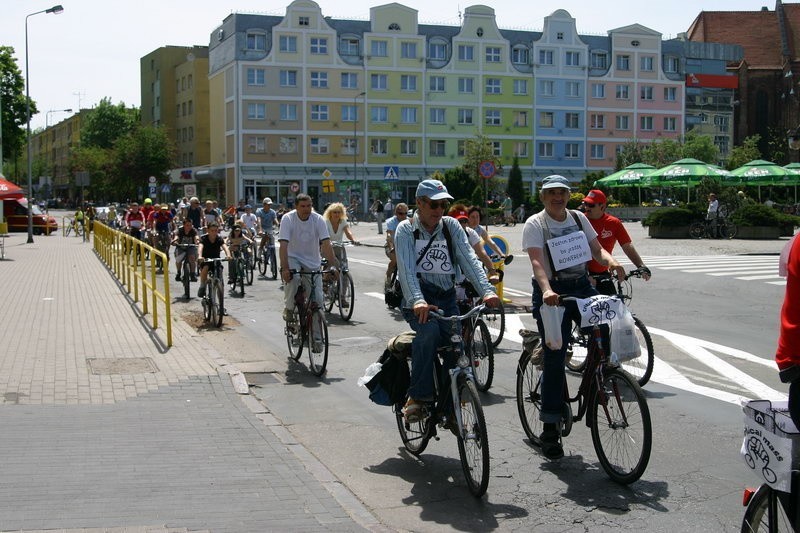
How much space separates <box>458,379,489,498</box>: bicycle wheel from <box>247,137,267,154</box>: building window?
7524 centimetres

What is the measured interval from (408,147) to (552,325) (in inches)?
3083

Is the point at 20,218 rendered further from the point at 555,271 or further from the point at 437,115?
Answer: the point at 555,271

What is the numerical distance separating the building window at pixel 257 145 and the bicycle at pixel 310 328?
6992 centimetres

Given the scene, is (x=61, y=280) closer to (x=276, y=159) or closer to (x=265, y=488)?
(x=265, y=488)

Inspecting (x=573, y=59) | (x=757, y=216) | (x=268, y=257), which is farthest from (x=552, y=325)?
(x=573, y=59)

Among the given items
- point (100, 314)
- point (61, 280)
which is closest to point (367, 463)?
point (100, 314)

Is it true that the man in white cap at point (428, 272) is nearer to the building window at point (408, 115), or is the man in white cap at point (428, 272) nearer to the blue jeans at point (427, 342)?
the blue jeans at point (427, 342)

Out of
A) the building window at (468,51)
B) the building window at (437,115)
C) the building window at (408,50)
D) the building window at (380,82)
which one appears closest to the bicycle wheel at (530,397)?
the building window at (380,82)

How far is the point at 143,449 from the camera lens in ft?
22.1

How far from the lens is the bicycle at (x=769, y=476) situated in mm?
3639

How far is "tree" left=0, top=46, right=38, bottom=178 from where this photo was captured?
6656cm

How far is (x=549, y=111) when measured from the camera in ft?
289

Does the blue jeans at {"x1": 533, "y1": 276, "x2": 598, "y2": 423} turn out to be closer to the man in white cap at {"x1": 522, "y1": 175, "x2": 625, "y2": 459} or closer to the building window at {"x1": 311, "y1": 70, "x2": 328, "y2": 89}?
the man in white cap at {"x1": 522, "y1": 175, "x2": 625, "y2": 459}

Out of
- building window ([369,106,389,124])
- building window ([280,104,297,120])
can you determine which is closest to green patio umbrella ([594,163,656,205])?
building window ([369,106,389,124])
